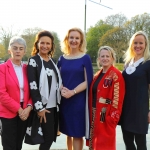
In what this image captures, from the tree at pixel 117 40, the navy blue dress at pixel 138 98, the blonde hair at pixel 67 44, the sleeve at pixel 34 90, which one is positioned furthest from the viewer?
the tree at pixel 117 40

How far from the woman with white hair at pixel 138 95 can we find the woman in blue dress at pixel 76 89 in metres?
0.51

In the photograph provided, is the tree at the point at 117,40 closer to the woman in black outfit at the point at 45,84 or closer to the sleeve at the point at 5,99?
the woman in black outfit at the point at 45,84

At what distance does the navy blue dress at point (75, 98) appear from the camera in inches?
116

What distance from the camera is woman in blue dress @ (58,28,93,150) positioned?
295cm

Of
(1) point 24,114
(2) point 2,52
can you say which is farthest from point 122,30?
(1) point 24,114

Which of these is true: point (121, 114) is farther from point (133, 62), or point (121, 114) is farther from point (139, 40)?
point (139, 40)

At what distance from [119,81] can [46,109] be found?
0.97m

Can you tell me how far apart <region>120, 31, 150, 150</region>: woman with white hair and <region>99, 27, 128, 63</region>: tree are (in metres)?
26.0

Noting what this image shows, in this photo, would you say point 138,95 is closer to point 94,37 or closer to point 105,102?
point 105,102

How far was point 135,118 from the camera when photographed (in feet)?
9.00

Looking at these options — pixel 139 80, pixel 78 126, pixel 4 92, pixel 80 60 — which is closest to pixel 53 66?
pixel 80 60

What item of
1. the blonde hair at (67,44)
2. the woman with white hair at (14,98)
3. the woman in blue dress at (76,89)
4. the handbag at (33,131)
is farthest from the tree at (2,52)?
the handbag at (33,131)

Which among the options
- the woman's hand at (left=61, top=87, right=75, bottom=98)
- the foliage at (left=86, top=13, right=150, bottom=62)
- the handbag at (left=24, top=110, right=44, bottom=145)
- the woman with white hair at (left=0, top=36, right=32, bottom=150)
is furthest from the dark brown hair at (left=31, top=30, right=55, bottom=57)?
the foliage at (left=86, top=13, right=150, bottom=62)

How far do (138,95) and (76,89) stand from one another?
79 cm
